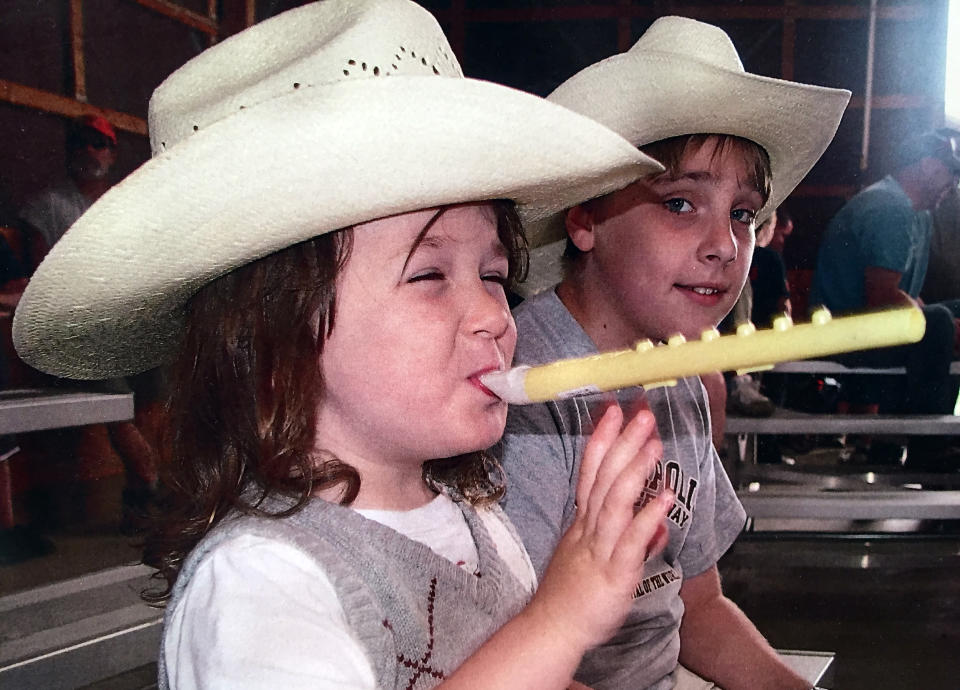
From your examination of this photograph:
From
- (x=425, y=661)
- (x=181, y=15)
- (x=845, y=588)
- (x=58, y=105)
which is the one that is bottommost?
(x=845, y=588)

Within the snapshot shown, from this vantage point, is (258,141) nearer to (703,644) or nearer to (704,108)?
(704,108)

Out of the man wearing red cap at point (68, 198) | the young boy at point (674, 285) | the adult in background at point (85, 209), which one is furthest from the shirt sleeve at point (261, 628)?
the man wearing red cap at point (68, 198)

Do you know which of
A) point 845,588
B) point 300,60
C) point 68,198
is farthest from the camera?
point 845,588

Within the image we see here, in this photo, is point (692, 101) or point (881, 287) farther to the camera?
point (881, 287)

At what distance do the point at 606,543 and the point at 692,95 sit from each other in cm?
42

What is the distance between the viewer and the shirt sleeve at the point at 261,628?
340 millimetres

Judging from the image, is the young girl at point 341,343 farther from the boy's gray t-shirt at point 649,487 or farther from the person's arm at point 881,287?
the person's arm at point 881,287

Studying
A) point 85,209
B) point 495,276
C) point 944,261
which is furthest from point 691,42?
point 944,261

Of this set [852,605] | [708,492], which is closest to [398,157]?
[708,492]

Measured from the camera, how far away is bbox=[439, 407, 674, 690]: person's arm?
0.35m

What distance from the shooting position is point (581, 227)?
2.43ft

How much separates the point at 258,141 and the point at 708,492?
0.52m

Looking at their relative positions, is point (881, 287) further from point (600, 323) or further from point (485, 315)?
point (485, 315)

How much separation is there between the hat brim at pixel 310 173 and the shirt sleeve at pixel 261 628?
142 mm
